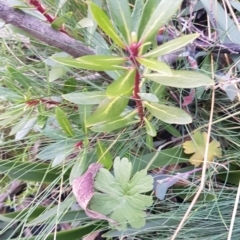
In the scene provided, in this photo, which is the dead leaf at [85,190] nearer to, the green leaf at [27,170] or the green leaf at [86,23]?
the green leaf at [27,170]

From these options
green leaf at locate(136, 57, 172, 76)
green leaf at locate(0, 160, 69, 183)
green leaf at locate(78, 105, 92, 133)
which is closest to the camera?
green leaf at locate(136, 57, 172, 76)

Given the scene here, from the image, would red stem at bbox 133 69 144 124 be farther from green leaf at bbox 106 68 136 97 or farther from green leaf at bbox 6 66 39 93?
green leaf at bbox 6 66 39 93

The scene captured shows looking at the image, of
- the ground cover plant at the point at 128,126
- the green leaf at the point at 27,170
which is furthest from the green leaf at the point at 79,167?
the green leaf at the point at 27,170

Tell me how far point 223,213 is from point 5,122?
1.54ft

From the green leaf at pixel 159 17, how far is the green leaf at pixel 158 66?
0.04 metres

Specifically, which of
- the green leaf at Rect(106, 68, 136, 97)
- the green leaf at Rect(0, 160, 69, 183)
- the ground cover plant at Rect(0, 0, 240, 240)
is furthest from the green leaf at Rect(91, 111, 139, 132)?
the green leaf at Rect(0, 160, 69, 183)

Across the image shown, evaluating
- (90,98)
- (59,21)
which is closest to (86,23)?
(59,21)

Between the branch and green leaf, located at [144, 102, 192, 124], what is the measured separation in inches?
7.0

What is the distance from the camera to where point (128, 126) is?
0.83 metres

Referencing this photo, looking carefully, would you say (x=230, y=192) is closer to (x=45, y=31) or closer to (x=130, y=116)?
(x=130, y=116)

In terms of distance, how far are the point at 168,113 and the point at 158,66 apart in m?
0.16

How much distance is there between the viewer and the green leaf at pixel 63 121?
28.6 inches

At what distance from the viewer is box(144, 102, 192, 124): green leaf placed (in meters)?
0.68

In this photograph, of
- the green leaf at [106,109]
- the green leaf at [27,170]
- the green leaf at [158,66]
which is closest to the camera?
the green leaf at [158,66]
